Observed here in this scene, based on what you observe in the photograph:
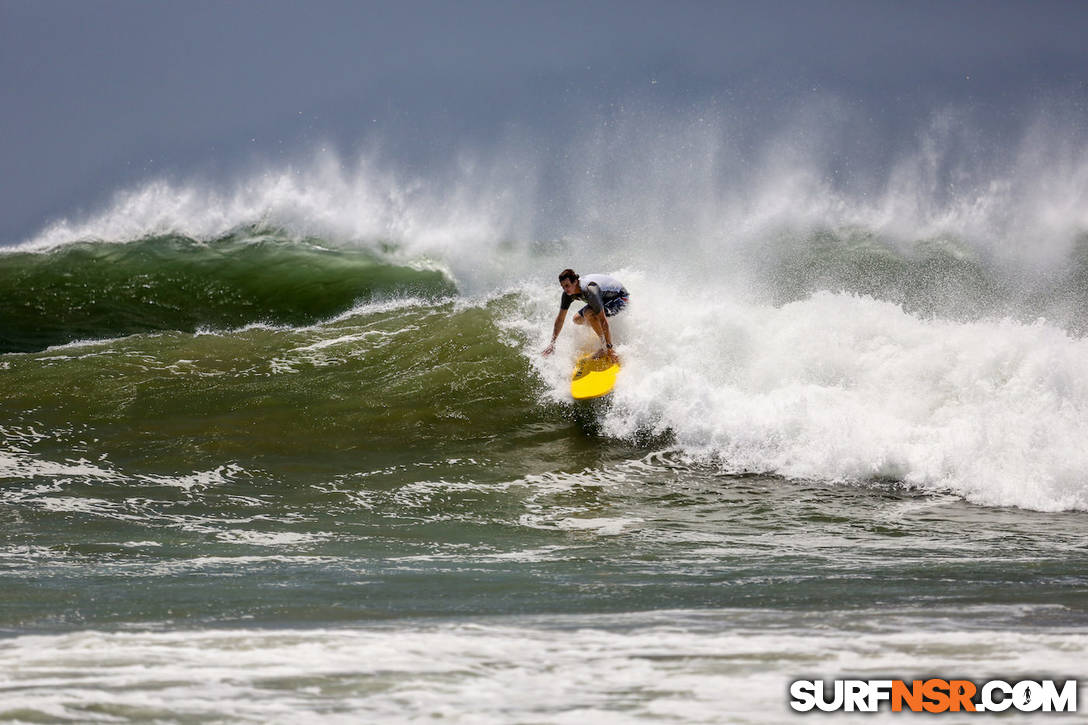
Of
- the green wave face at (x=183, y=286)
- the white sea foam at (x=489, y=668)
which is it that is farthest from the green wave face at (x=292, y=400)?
the white sea foam at (x=489, y=668)

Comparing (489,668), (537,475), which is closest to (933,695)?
(489,668)

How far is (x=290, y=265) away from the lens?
1761 centimetres

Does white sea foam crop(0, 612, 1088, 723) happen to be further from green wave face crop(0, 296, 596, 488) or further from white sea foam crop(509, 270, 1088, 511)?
green wave face crop(0, 296, 596, 488)

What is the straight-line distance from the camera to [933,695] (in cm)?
282

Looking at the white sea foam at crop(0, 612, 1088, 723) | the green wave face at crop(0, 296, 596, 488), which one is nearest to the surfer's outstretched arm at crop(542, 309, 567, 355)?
the green wave face at crop(0, 296, 596, 488)

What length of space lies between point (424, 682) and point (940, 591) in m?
2.52

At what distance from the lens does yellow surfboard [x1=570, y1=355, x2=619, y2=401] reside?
384 inches

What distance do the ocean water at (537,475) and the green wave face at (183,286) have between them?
94 millimetres

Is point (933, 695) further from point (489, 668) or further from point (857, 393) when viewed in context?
point (857, 393)

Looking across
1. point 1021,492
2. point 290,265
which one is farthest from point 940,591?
point 290,265

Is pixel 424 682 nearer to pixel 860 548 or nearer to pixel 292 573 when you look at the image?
pixel 292 573

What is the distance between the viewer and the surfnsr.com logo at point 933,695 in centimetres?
275

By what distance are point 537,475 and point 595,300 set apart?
92.6 inches

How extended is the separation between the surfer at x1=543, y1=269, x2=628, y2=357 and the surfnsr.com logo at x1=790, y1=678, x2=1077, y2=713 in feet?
22.9
